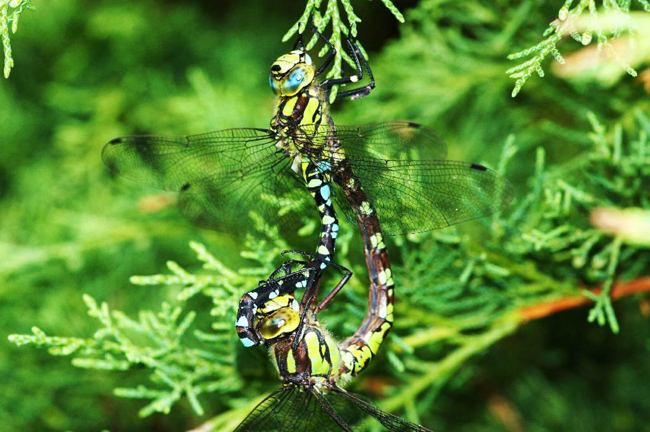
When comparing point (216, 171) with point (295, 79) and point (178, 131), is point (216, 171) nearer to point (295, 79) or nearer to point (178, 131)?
point (295, 79)

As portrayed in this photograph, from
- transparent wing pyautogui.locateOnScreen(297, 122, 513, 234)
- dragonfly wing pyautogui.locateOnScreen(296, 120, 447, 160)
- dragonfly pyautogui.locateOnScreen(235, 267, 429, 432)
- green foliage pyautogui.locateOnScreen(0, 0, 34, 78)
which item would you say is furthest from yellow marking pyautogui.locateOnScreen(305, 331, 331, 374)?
green foliage pyautogui.locateOnScreen(0, 0, 34, 78)

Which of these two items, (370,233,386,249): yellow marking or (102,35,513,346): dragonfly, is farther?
(370,233,386,249): yellow marking

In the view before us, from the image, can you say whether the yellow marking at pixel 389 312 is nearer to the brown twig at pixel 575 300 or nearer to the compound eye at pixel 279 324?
the compound eye at pixel 279 324

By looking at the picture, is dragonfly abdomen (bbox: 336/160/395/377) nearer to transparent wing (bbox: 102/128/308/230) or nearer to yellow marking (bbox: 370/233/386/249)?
yellow marking (bbox: 370/233/386/249)

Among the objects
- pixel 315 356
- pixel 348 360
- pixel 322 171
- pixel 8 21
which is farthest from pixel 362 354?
pixel 8 21

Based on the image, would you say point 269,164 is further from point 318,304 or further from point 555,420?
point 555,420

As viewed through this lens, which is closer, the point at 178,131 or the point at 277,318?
the point at 277,318
